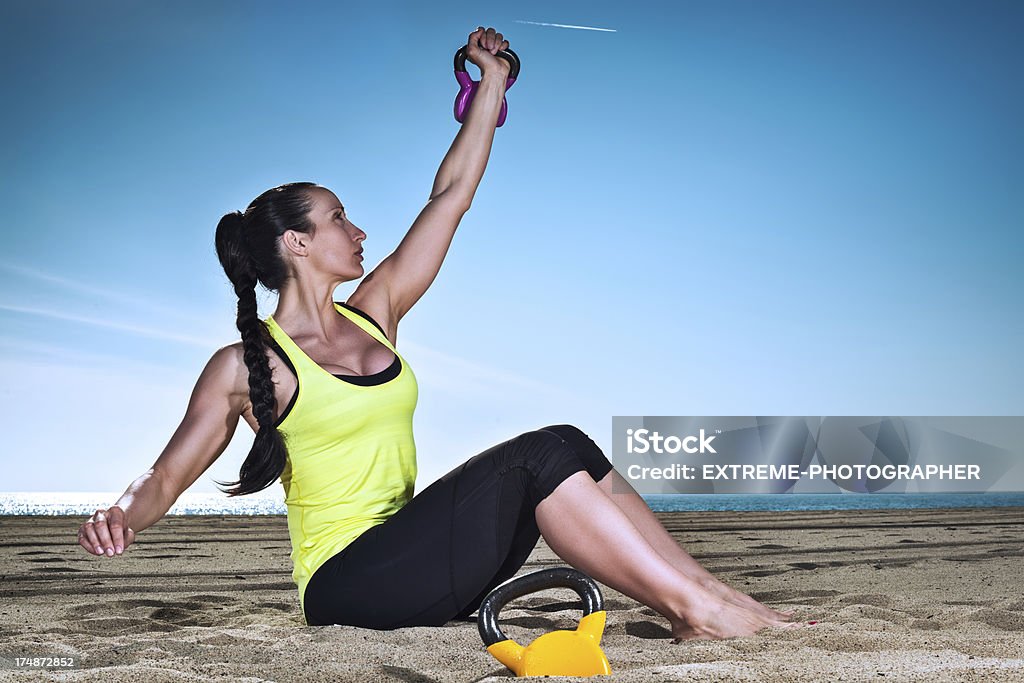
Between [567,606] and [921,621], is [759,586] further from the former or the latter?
[921,621]

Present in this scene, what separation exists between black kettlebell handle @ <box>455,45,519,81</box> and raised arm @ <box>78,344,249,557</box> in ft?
3.61

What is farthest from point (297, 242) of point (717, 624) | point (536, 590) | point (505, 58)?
point (717, 624)

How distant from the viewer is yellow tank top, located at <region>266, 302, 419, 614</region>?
5.64 ft

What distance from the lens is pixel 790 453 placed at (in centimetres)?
1412

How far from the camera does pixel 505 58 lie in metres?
2.46

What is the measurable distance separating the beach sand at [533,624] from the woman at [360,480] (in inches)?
3.7

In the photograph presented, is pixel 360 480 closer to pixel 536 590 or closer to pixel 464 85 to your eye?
pixel 536 590

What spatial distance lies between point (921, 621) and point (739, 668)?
26.3 inches

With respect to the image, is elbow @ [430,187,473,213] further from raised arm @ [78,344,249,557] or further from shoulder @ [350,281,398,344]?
raised arm @ [78,344,249,557]

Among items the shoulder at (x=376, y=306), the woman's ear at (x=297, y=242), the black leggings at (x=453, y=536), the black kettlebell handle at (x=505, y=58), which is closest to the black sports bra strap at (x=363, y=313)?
the shoulder at (x=376, y=306)

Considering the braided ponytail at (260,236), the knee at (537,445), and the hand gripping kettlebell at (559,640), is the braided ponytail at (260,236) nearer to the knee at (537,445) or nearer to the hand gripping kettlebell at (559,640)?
the knee at (537,445)

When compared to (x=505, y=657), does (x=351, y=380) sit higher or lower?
higher

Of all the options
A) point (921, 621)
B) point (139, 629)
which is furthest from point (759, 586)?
point (139, 629)

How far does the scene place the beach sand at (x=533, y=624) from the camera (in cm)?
138
